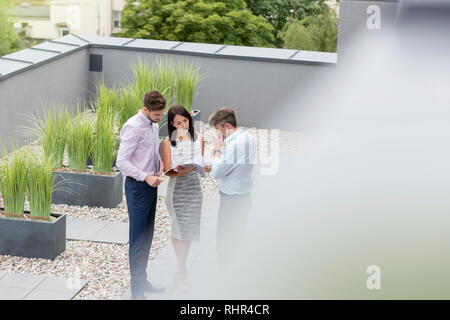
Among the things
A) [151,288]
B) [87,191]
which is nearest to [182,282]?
[151,288]

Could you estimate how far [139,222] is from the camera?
577 cm

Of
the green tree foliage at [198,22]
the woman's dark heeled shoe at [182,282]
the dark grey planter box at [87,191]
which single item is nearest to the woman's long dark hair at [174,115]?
the woman's dark heeled shoe at [182,282]

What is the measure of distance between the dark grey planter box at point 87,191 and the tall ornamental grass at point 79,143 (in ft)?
0.60

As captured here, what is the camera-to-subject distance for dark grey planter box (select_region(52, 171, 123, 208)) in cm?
803

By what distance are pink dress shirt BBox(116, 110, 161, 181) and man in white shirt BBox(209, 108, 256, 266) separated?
45cm

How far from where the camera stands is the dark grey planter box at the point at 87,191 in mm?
8031

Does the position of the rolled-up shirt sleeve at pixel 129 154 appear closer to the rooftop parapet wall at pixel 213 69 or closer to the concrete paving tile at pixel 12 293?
the concrete paving tile at pixel 12 293

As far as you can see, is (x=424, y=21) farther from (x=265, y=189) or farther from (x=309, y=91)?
(x=309, y=91)

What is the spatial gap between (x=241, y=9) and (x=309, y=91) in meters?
27.5

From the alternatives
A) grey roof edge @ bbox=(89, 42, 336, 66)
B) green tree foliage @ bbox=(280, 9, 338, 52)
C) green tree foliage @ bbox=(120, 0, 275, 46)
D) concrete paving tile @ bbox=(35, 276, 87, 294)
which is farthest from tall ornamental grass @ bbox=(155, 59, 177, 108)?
green tree foliage @ bbox=(120, 0, 275, 46)

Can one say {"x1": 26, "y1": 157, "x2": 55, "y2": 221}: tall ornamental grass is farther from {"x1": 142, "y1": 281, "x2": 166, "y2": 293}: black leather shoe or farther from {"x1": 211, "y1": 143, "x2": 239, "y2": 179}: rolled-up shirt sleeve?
Answer: {"x1": 211, "y1": 143, "x2": 239, "y2": 179}: rolled-up shirt sleeve

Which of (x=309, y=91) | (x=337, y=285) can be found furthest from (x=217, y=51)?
(x=337, y=285)

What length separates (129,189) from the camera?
572 cm

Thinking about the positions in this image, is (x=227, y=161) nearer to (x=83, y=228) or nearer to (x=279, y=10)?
(x=83, y=228)
